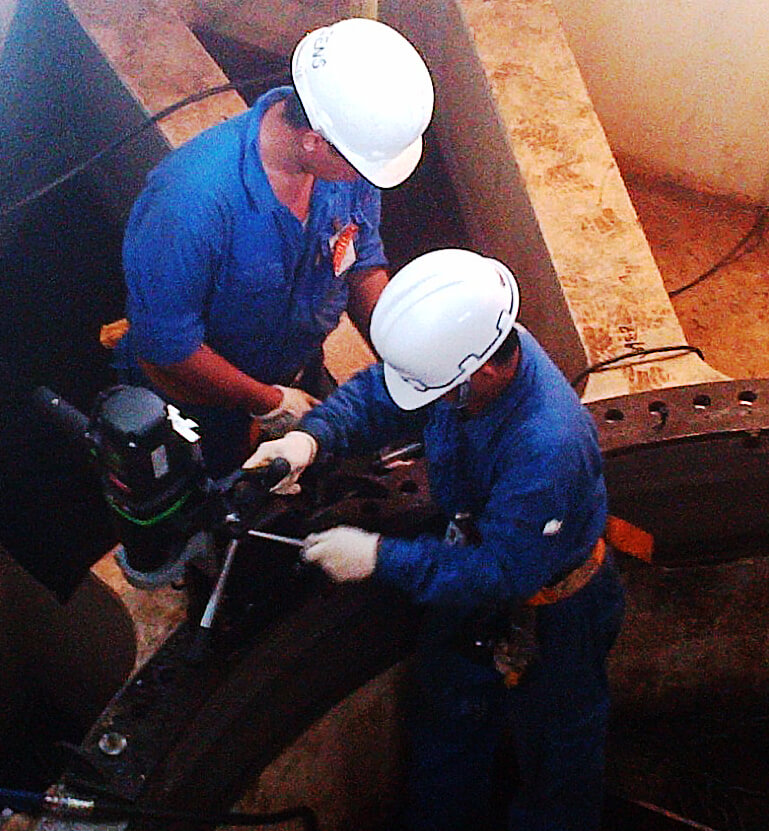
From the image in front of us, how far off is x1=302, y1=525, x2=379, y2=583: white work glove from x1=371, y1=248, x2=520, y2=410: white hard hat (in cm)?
30

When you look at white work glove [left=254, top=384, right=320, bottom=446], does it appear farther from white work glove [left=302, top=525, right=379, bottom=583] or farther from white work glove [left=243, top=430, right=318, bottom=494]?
white work glove [left=302, top=525, right=379, bottom=583]

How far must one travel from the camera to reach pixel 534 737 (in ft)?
7.10

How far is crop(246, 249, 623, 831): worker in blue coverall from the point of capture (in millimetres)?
1671

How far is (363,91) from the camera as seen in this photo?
1.89m

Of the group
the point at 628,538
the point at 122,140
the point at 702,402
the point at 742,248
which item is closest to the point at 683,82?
the point at 742,248

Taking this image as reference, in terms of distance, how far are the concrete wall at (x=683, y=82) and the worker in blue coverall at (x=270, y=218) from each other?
1.70 m

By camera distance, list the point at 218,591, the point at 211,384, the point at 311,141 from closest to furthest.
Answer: the point at 218,591 → the point at 311,141 → the point at 211,384

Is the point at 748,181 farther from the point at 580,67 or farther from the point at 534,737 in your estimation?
the point at 534,737

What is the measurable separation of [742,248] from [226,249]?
230 centimetres

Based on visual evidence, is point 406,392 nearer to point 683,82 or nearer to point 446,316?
point 446,316

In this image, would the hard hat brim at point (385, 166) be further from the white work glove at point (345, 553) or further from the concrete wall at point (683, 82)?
the concrete wall at point (683, 82)

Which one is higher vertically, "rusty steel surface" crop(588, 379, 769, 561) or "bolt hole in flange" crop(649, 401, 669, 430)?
"bolt hole in flange" crop(649, 401, 669, 430)

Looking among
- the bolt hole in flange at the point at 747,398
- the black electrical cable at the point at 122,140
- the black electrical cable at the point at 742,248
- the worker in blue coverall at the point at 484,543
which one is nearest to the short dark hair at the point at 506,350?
the worker in blue coverall at the point at 484,543

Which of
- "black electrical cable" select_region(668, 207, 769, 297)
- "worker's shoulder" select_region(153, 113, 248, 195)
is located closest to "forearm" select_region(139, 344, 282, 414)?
"worker's shoulder" select_region(153, 113, 248, 195)
